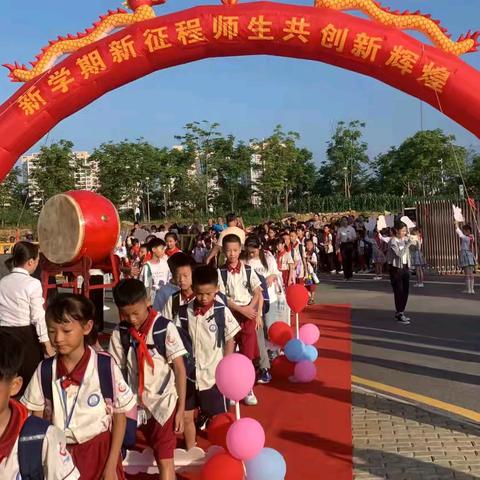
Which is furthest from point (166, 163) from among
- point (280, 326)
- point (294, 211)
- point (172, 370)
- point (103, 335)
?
point (172, 370)

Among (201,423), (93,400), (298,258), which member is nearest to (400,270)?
(298,258)

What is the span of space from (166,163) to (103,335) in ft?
98.4

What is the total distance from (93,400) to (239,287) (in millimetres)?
2946

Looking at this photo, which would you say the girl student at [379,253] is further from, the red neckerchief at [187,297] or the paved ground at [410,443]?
the red neckerchief at [187,297]

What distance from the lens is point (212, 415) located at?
13.6ft

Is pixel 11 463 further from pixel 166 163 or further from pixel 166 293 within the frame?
pixel 166 163

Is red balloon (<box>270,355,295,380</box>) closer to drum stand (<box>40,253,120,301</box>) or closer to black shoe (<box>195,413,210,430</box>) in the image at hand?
black shoe (<box>195,413,210,430</box>)

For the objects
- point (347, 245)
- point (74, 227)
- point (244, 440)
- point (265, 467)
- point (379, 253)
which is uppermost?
point (74, 227)

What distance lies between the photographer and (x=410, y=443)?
418 centimetres

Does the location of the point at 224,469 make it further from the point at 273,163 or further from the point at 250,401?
the point at 273,163

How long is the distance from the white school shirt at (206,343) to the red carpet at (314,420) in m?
0.67

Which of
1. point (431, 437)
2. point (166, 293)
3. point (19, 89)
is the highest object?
point (19, 89)

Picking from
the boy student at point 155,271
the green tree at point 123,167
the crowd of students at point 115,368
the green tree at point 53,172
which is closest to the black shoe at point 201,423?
the crowd of students at point 115,368

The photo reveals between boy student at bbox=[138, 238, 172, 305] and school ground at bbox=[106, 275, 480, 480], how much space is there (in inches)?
98.1
